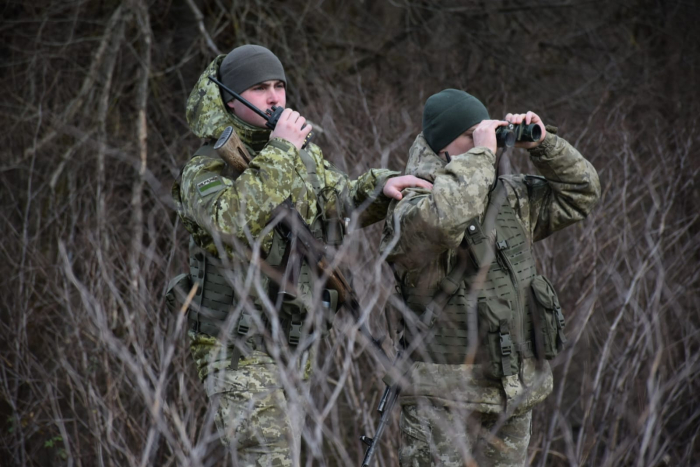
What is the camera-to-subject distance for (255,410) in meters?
2.59

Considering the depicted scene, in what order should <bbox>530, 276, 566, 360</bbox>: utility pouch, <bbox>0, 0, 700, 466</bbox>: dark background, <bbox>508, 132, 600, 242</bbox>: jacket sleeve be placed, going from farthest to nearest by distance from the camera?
<bbox>0, 0, 700, 466</bbox>: dark background, <bbox>508, 132, 600, 242</bbox>: jacket sleeve, <bbox>530, 276, 566, 360</bbox>: utility pouch

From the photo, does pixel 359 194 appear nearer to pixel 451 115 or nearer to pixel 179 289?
pixel 451 115

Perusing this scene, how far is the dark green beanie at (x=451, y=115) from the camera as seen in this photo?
288 cm

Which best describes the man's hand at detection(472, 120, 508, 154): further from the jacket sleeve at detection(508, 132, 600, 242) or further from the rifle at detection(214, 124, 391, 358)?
the rifle at detection(214, 124, 391, 358)

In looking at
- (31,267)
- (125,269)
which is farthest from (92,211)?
(125,269)

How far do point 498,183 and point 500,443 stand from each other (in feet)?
3.13

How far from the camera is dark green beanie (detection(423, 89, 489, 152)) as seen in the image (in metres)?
2.88

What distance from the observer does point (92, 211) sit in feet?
17.9

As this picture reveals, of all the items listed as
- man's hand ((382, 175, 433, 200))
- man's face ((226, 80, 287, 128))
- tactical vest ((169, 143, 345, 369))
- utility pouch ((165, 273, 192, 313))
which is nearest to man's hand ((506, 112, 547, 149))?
man's hand ((382, 175, 433, 200))

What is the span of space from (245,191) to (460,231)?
2.43 feet

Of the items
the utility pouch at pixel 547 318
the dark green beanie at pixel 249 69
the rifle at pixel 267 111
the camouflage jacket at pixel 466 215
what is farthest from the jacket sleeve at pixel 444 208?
the dark green beanie at pixel 249 69

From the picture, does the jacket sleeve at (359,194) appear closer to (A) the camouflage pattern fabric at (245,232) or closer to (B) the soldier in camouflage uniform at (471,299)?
(A) the camouflage pattern fabric at (245,232)

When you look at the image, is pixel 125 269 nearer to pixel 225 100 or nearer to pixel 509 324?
pixel 225 100

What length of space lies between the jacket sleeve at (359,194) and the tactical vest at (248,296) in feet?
0.25
